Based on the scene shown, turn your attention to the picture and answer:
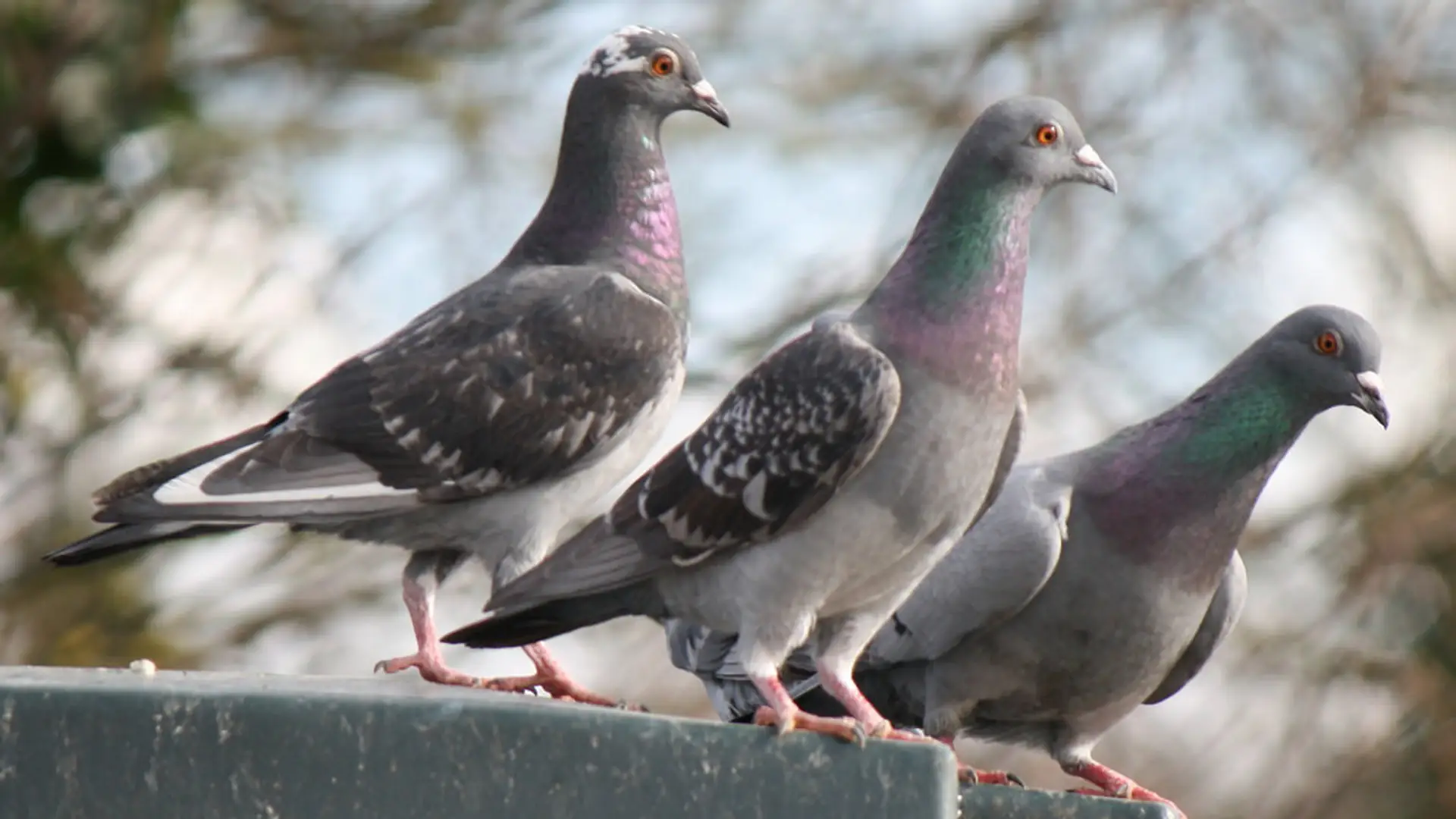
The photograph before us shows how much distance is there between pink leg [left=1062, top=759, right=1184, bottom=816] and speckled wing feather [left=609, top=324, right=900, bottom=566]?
5.79 ft

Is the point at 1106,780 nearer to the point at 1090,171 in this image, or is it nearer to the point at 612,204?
the point at 1090,171

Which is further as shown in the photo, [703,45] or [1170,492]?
[703,45]

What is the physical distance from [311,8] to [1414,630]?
606cm

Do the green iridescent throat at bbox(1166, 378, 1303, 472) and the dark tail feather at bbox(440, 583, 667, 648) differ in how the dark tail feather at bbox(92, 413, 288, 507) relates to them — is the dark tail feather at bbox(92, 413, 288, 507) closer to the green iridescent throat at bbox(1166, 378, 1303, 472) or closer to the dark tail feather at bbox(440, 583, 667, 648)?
the dark tail feather at bbox(440, 583, 667, 648)

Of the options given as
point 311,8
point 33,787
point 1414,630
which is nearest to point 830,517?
point 33,787

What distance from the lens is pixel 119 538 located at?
520 cm

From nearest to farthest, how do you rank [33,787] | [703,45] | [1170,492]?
1. [33,787]
2. [1170,492]
3. [703,45]

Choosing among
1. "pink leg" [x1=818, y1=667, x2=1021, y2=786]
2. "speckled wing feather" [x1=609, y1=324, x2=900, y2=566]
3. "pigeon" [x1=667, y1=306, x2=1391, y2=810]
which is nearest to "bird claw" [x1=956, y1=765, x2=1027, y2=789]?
"pink leg" [x1=818, y1=667, x2=1021, y2=786]

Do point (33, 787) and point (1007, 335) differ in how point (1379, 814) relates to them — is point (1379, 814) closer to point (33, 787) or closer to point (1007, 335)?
point (1007, 335)

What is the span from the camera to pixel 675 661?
6.04 m

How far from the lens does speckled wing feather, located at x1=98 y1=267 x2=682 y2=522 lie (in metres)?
5.35

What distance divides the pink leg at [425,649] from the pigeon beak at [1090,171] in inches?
71.3

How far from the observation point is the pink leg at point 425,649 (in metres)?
5.15

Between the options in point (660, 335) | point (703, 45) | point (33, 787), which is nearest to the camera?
point (33, 787)
